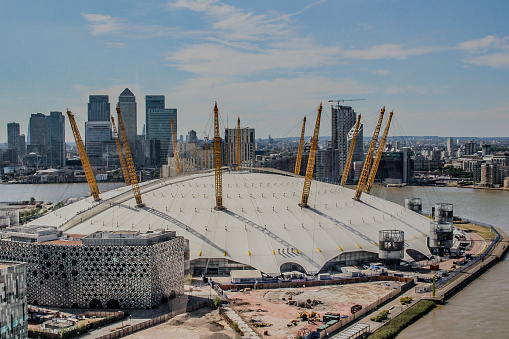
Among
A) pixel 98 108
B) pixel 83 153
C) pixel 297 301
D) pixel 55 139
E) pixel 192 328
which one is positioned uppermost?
pixel 98 108

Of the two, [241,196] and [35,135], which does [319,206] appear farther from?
[35,135]

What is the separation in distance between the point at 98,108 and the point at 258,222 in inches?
5117

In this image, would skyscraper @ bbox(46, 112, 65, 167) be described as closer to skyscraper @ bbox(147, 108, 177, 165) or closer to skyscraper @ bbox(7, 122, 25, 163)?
skyscraper @ bbox(7, 122, 25, 163)

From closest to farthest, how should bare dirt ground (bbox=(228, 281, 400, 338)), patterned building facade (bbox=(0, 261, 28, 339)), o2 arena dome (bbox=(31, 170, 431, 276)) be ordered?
1. patterned building facade (bbox=(0, 261, 28, 339))
2. bare dirt ground (bbox=(228, 281, 400, 338))
3. o2 arena dome (bbox=(31, 170, 431, 276))

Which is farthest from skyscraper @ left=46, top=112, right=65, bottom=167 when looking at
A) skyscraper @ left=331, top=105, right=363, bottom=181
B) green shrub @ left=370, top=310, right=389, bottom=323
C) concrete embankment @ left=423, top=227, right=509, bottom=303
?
green shrub @ left=370, top=310, right=389, bottom=323

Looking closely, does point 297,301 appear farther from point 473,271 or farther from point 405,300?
point 473,271

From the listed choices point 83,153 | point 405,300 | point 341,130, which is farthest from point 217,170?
point 341,130

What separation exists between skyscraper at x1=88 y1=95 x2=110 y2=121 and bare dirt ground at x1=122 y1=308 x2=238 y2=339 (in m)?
136

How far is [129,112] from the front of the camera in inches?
4641

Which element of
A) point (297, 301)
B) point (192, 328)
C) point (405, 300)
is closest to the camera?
point (192, 328)

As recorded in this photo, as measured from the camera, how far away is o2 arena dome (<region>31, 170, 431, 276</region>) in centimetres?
3197

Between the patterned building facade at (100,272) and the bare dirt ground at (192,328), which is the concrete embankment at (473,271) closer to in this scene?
the bare dirt ground at (192,328)

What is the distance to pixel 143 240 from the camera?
27047 millimetres

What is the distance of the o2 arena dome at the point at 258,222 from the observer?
1259 inches
